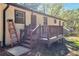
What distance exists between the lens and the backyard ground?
3.57m

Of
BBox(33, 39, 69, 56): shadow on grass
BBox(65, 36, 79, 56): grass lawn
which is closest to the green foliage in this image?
BBox(65, 36, 79, 56): grass lawn

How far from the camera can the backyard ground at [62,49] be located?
11.7 ft

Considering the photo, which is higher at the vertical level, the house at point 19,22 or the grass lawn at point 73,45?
the house at point 19,22

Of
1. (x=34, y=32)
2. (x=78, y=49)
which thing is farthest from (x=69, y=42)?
(x=34, y=32)

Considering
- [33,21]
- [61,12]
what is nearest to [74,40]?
[61,12]

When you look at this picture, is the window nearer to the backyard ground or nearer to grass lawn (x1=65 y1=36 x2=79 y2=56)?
the backyard ground

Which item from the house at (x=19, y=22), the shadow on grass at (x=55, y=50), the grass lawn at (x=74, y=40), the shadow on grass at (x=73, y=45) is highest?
the house at (x=19, y=22)

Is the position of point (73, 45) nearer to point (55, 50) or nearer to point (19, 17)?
point (55, 50)

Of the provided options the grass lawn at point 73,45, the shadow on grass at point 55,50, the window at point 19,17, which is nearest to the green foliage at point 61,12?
the grass lawn at point 73,45

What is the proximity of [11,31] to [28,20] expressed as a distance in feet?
1.89

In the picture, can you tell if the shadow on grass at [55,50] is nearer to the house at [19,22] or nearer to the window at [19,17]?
the house at [19,22]

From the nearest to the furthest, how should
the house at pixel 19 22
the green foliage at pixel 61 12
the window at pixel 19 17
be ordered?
the green foliage at pixel 61 12 → the house at pixel 19 22 → the window at pixel 19 17

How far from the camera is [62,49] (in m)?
3.64

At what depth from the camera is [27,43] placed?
3.72 m
